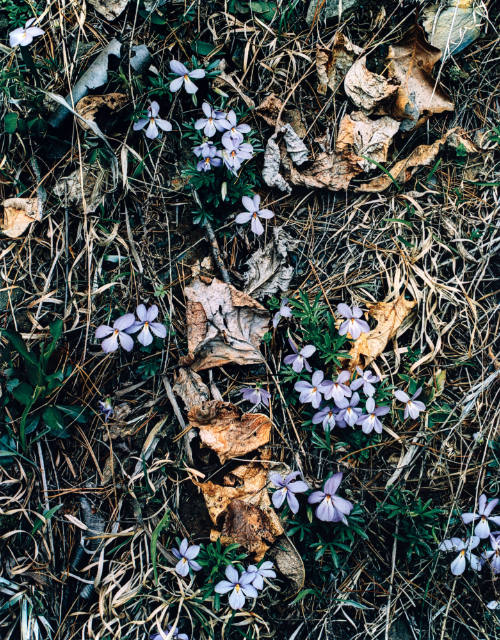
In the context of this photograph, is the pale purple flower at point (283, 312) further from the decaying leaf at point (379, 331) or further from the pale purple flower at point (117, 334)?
the pale purple flower at point (117, 334)

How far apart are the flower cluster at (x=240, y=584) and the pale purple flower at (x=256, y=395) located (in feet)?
2.44

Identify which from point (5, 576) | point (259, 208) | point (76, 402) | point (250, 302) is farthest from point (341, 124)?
point (5, 576)

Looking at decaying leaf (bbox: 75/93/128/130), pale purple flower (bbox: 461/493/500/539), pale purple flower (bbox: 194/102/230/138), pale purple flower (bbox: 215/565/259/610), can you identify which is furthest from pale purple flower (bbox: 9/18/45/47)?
pale purple flower (bbox: 461/493/500/539)

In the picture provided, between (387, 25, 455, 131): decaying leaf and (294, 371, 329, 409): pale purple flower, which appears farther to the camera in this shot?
(387, 25, 455, 131): decaying leaf

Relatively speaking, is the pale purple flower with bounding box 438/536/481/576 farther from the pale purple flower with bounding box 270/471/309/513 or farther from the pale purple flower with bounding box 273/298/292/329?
the pale purple flower with bounding box 273/298/292/329

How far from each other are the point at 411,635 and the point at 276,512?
2.90ft

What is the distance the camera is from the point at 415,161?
2.69m

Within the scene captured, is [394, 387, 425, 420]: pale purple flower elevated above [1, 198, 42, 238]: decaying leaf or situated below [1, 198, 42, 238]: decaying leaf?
below

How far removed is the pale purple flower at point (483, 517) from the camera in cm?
241

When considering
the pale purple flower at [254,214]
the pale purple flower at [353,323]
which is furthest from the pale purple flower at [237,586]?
the pale purple flower at [254,214]

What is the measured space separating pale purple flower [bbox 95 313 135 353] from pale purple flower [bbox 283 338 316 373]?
0.77 meters

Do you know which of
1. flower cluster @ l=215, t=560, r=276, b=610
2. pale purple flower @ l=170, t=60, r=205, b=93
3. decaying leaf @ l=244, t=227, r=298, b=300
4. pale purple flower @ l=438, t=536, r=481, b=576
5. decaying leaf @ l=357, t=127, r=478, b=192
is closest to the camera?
flower cluster @ l=215, t=560, r=276, b=610

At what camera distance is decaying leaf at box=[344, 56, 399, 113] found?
260 centimetres

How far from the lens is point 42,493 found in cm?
243
